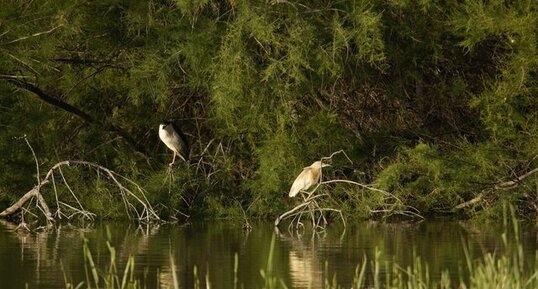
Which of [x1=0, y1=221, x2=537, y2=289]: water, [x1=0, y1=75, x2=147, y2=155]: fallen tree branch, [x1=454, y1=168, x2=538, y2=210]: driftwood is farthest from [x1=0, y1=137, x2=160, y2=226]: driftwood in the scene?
[x1=454, y1=168, x2=538, y2=210]: driftwood

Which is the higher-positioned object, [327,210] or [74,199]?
[74,199]

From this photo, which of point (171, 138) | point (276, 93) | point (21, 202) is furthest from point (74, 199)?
point (276, 93)

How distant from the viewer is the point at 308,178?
53.0 feet

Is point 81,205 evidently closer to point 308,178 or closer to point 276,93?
point 276,93

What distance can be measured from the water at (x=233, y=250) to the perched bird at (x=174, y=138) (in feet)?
3.29

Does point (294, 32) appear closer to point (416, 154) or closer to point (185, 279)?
point (416, 154)

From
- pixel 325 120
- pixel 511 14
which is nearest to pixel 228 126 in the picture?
A: pixel 325 120

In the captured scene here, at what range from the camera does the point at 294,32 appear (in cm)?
1659

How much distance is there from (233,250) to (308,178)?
2.98 metres

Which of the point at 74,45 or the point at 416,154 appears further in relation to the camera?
the point at 74,45

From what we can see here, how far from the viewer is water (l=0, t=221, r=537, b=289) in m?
10.9

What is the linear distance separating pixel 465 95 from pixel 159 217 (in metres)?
4.10

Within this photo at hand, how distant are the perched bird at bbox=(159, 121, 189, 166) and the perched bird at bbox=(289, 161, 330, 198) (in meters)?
1.79

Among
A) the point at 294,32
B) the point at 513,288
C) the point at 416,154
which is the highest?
the point at 294,32
